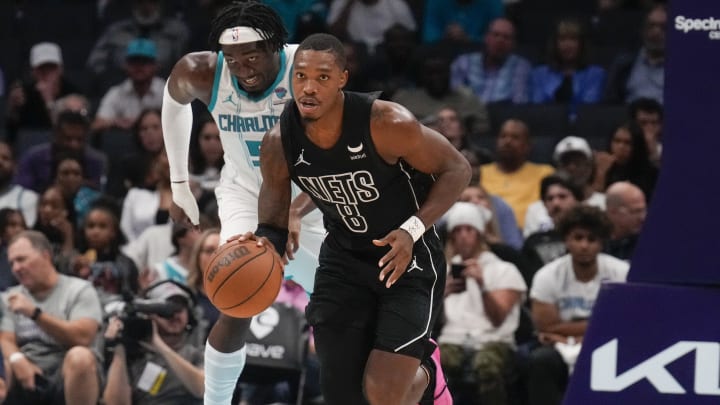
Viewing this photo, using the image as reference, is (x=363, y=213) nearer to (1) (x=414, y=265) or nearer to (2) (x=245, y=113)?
(1) (x=414, y=265)

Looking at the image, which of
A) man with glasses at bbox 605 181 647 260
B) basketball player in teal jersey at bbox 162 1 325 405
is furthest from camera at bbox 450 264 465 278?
basketball player in teal jersey at bbox 162 1 325 405

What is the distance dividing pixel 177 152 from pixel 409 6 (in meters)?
5.85

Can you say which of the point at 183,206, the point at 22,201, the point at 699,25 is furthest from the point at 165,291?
the point at 699,25

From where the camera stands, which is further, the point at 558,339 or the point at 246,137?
the point at 558,339

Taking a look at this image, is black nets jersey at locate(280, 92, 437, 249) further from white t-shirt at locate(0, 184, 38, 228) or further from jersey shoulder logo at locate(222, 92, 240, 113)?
white t-shirt at locate(0, 184, 38, 228)

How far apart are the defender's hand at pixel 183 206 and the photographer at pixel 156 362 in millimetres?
1433

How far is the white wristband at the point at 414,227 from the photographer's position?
505cm

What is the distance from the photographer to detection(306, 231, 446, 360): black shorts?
17.2 ft

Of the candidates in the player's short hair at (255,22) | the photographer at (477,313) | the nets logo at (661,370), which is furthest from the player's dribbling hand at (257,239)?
the photographer at (477,313)

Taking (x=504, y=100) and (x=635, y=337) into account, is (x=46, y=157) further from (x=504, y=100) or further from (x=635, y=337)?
(x=635, y=337)

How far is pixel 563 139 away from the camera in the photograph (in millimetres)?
9703

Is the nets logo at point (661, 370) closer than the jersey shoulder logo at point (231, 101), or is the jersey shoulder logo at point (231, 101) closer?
the nets logo at point (661, 370)

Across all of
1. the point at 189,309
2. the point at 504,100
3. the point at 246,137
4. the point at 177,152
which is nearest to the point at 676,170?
the point at 246,137

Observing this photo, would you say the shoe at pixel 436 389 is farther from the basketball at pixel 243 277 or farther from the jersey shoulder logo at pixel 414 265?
the basketball at pixel 243 277
